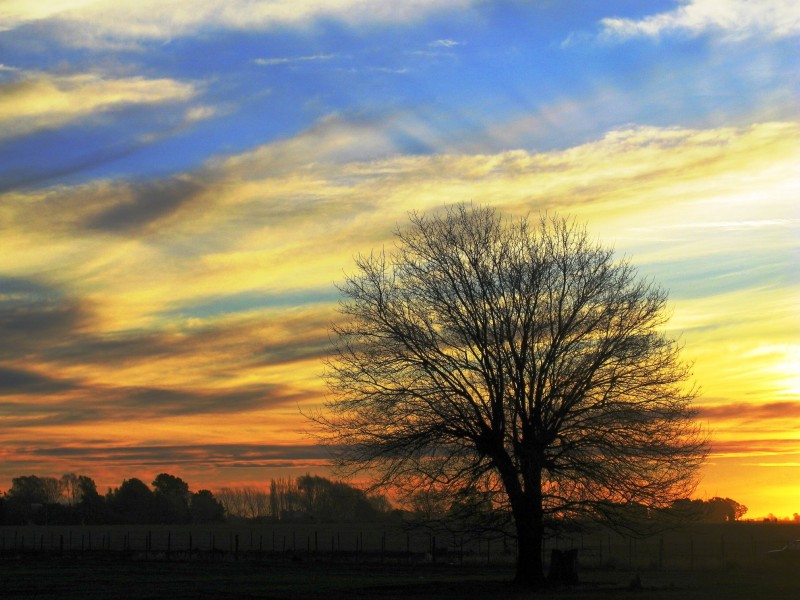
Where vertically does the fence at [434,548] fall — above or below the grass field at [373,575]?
below

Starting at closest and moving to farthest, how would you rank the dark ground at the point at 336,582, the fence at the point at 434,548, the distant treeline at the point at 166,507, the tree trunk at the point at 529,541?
the dark ground at the point at 336,582
the tree trunk at the point at 529,541
the fence at the point at 434,548
the distant treeline at the point at 166,507

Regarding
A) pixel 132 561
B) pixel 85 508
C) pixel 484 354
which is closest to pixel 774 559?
pixel 484 354

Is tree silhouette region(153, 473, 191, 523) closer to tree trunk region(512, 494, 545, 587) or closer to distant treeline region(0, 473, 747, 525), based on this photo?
distant treeline region(0, 473, 747, 525)

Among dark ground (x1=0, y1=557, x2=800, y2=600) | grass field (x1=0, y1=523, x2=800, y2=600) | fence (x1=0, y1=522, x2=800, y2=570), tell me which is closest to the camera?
dark ground (x1=0, y1=557, x2=800, y2=600)

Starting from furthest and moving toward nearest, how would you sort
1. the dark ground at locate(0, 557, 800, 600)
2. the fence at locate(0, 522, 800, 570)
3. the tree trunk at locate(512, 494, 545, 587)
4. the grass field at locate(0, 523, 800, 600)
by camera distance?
the fence at locate(0, 522, 800, 570) → the grass field at locate(0, 523, 800, 600) → the tree trunk at locate(512, 494, 545, 587) → the dark ground at locate(0, 557, 800, 600)

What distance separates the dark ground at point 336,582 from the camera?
103ft

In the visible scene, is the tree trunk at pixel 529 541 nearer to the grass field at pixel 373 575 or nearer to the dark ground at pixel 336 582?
the dark ground at pixel 336 582

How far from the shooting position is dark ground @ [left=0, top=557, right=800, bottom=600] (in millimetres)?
31438

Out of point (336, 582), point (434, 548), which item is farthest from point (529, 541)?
point (434, 548)

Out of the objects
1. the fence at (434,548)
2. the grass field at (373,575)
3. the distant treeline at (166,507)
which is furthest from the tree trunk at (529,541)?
the distant treeline at (166,507)

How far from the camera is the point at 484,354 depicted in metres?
33.2

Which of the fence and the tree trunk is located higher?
the tree trunk

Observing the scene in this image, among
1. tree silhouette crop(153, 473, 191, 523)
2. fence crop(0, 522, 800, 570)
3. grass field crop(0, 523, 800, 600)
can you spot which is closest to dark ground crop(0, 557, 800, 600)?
grass field crop(0, 523, 800, 600)

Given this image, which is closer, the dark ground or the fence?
the dark ground
